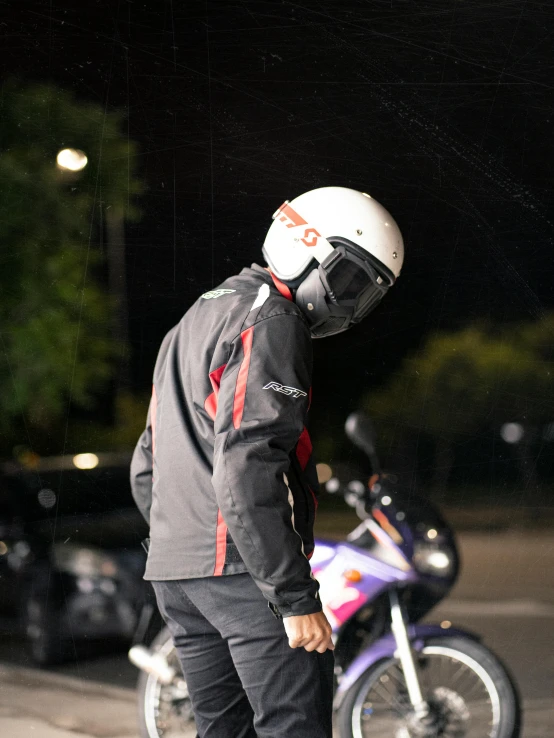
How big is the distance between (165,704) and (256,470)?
125 cm

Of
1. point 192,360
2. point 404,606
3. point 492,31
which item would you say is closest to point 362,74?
point 492,31

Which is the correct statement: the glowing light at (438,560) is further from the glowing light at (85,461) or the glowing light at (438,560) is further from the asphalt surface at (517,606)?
the glowing light at (85,461)

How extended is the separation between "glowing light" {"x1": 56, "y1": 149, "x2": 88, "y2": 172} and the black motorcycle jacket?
2.56 feet

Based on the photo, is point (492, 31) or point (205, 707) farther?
point (492, 31)

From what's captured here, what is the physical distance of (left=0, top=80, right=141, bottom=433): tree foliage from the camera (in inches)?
105

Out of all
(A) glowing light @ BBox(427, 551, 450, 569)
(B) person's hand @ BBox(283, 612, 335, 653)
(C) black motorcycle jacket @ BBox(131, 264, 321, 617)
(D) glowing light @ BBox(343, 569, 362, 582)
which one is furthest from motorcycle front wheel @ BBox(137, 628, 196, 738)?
(B) person's hand @ BBox(283, 612, 335, 653)

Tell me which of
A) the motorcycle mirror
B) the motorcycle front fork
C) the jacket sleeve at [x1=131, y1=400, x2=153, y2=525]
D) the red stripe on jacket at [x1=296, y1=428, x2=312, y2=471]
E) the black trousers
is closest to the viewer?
the black trousers

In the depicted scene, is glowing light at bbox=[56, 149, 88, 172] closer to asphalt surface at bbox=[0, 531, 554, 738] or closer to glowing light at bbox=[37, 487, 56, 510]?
glowing light at bbox=[37, 487, 56, 510]

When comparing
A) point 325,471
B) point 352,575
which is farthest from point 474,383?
point 352,575

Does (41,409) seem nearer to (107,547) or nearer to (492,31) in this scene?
(107,547)

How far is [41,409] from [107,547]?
0.47 m

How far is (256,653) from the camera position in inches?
76.7

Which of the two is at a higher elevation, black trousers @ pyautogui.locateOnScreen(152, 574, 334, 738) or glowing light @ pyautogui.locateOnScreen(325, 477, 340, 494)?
glowing light @ pyautogui.locateOnScreen(325, 477, 340, 494)

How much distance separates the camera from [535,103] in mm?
2590
